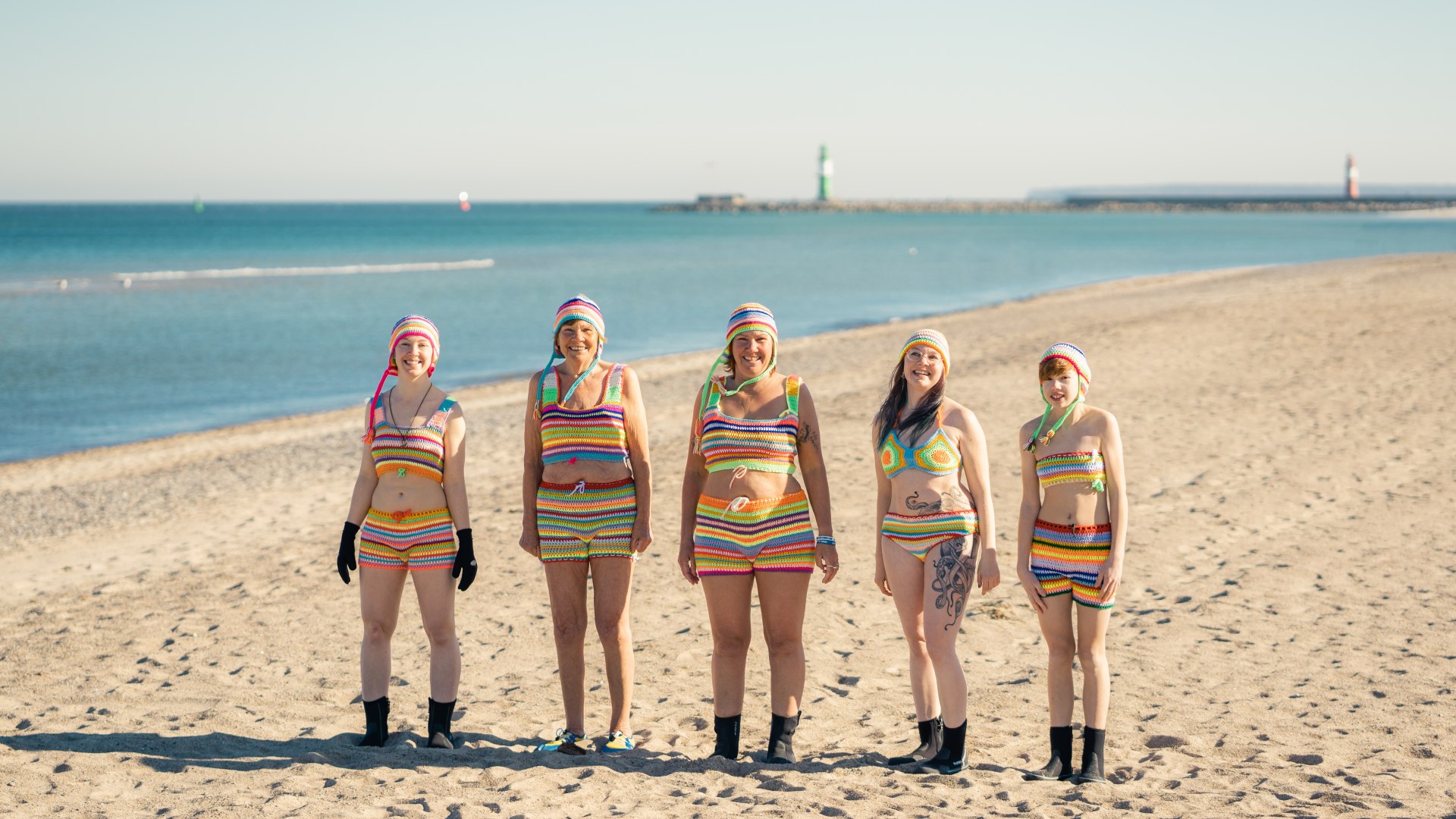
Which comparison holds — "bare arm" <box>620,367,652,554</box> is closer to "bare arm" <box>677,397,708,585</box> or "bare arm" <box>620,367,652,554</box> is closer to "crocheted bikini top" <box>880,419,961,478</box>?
"bare arm" <box>677,397,708,585</box>

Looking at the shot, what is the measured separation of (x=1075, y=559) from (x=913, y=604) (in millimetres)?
632

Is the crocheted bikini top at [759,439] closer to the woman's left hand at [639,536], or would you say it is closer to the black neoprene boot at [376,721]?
the woman's left hand at [639,536]

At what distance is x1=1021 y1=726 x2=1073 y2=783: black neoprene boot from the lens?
448cm

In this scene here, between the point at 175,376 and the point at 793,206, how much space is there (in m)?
172

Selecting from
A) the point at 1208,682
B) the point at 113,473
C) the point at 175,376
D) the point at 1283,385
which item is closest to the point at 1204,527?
the point at 1208,682

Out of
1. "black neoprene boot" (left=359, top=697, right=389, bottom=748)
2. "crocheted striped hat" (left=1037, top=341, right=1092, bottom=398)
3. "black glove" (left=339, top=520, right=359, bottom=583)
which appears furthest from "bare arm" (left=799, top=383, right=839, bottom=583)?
"black neoprene boot" (left=359, top=697, right=389, bottom=748)

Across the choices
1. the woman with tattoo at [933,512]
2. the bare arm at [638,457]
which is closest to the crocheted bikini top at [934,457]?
the woman with tattoo at [933,512]

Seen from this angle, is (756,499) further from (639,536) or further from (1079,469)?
(1079,469)

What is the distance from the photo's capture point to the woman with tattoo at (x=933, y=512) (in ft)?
14.0

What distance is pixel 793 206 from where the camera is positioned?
621 feet

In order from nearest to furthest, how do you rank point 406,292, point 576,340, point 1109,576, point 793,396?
point 1109,576
point 793,396
point 576,340
point 406,292

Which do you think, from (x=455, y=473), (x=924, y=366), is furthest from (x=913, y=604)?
(x=455, y=473)

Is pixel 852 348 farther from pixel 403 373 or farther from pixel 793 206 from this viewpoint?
pixel 793 206

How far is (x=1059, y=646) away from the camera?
432cm
